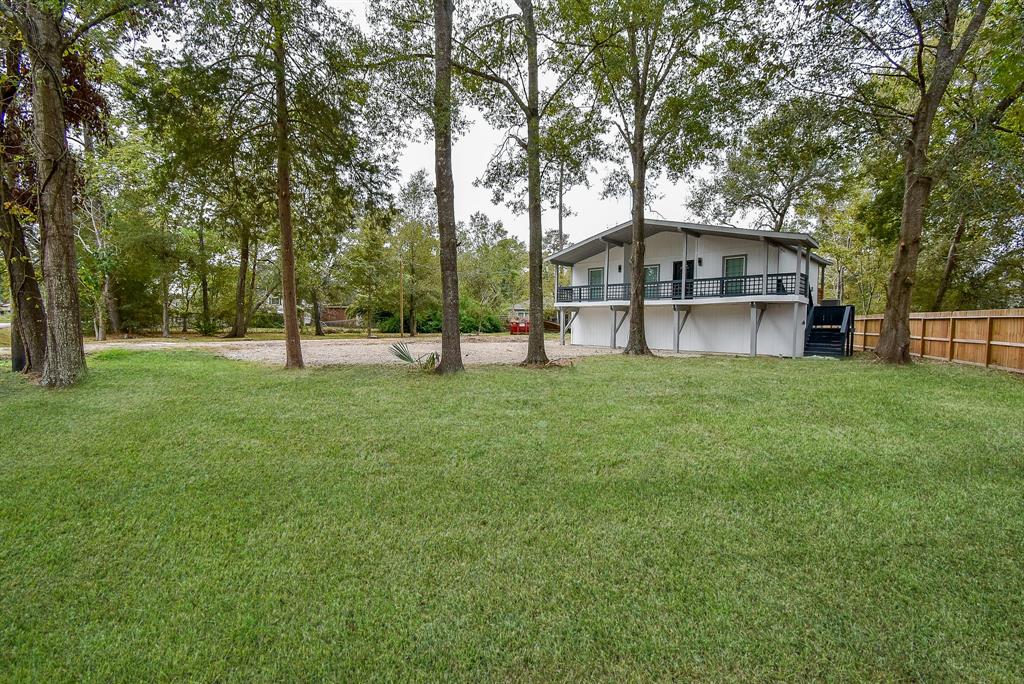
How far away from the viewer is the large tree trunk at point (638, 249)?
13805 mm

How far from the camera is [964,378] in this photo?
7980 millimetres

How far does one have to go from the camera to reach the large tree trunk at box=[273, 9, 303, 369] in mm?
8531

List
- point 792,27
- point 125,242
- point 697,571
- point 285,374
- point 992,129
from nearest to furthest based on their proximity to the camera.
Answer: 1. point 697,571
2. point 285,374
3. point 992,129
4. point 792,27
5. point 125,242

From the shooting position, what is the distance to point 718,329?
54.4 ft

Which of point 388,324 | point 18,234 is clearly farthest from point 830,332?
point 388,324

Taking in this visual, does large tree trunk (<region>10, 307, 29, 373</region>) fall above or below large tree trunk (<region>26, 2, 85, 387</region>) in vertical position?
below

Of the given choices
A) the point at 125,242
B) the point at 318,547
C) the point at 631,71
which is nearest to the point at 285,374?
the point at 318,547

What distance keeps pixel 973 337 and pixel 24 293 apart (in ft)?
68.0

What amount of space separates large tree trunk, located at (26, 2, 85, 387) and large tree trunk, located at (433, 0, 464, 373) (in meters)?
5.95

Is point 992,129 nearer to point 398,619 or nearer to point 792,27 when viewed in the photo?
point 792,27

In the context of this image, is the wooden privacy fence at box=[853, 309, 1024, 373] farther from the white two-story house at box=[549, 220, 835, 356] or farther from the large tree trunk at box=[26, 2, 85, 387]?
the large tree trunk at box=[26, 2, 85, 387]

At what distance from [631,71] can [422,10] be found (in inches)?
266

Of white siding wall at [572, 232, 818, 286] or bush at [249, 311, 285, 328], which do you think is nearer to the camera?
white siding wall at [572, 232, 818, 286]

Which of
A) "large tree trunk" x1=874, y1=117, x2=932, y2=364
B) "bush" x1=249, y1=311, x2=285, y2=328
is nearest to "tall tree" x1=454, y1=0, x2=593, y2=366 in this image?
"large tree trunk" x1=874, y1=117, x2=932, y2=364
